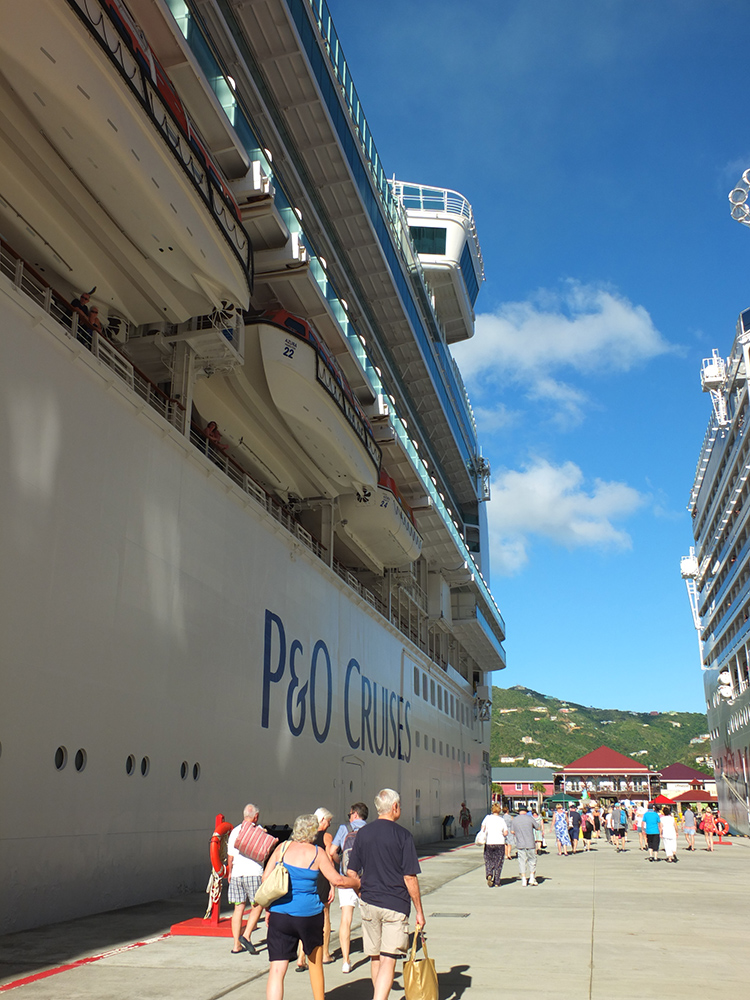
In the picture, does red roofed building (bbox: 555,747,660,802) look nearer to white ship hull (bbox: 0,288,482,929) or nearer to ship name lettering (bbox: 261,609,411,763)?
ship name lettering (bbox: 261,609,411,763)

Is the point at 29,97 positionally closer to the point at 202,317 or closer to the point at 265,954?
the point at 202,317

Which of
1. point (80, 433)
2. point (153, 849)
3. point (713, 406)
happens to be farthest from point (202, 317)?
point (713, 406)

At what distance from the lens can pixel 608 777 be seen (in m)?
93.2

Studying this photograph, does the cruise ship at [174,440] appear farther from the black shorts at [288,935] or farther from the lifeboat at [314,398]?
the black shorts at [288,935]

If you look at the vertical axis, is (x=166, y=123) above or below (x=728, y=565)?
below

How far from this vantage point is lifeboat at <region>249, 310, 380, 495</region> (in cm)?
1673

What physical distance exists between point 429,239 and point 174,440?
3480 cm

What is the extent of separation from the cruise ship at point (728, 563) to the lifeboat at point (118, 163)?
90.5 feet

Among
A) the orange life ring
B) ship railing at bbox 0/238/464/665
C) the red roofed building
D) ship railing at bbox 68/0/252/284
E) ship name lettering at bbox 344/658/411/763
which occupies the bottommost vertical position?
the red roofed building

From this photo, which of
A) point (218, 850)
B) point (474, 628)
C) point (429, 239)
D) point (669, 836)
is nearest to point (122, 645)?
point (218, 850)

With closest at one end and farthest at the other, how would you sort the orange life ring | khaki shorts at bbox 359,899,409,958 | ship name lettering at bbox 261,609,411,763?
khaki shorts at bbox 359,899,409,958
the orange life ring
ship name lettering at bbox 261,609,411,763

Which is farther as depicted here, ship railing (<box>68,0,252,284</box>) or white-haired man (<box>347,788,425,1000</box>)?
ship railing (<box>68,0,252,284</box>)

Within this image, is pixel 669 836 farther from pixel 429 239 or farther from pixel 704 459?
pixel 704 459

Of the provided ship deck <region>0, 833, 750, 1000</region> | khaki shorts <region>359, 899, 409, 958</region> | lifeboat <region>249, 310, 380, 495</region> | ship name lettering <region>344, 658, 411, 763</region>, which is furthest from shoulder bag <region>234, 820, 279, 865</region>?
ship name lettering <region>344, 658, 411, 763</region>
